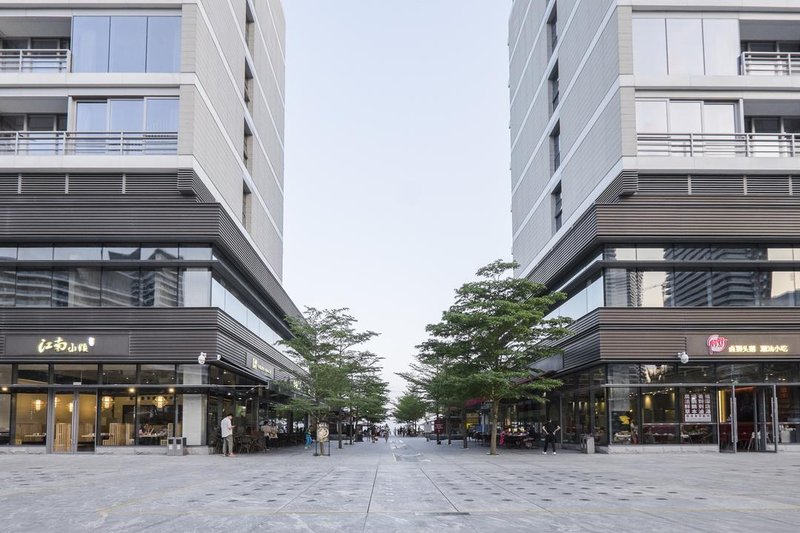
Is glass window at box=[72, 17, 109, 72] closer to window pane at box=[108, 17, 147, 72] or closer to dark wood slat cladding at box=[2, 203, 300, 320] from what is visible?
window pane at box=[108, 17, 147, 72]

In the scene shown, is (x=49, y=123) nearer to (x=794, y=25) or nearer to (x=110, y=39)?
(x=110, y=39)

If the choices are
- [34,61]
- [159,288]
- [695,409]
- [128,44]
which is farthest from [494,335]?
[34,61]

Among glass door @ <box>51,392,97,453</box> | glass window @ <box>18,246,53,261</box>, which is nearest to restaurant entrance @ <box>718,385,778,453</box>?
glass door @ <box>51,392,97,453</box>

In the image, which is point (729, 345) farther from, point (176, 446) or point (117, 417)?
point (117, 417)

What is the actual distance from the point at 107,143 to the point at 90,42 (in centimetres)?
474

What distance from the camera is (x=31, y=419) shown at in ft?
111

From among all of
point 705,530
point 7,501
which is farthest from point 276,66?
point 705,530

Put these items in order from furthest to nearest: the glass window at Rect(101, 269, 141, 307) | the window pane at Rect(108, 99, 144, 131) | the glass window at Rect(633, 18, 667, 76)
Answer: the glass window at Rect(633, 18, 667, 76)
the window pane at Rect(108, 99, 144, 131)
the glass window at Rect(101, 269, 141, 307)

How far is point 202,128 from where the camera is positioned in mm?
35281

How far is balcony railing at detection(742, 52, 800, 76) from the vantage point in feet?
119

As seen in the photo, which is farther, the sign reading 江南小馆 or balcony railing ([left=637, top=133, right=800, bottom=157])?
balcony railing ([left=637, top=133, right=800, bottom=157])

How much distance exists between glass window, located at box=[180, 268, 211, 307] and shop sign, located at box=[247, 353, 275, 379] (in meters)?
7.72

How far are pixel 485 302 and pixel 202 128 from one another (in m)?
15.0

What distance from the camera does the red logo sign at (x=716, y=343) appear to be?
34.1 m
